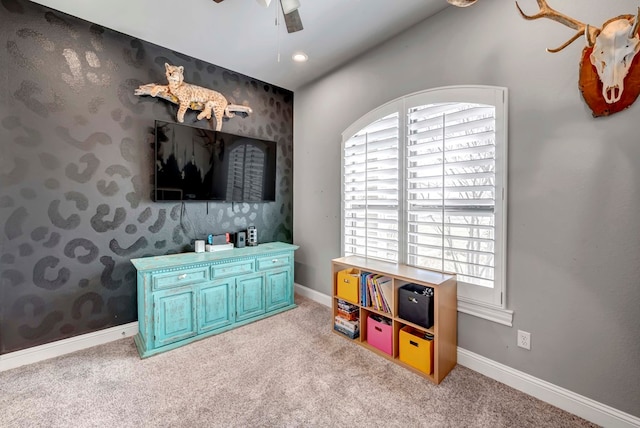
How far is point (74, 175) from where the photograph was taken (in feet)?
7.80

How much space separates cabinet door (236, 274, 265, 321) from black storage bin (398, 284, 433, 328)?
157 cm

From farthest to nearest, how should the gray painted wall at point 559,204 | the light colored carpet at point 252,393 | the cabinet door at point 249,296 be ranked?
the cabinet door at point 249,296 → the light colored carpet at point 252,393 → the gray painted wall at point 559,204

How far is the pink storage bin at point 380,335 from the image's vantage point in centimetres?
228

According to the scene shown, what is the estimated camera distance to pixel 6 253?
6.95 ft

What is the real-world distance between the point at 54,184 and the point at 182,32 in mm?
1793

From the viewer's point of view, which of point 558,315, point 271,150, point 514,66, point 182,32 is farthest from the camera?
point 271,150

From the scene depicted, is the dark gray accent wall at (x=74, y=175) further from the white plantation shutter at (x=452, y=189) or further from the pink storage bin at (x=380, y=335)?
the white plantation shutter at (x=452, y=189)

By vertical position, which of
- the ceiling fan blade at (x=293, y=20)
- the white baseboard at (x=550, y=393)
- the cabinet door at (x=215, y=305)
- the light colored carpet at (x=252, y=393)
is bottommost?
the light colored carpet at (x=252, y=393)

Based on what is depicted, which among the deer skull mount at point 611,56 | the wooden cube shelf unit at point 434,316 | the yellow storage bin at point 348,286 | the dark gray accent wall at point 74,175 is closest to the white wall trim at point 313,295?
the yellow storage bin at point 348,286

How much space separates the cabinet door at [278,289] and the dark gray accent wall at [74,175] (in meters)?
1.00

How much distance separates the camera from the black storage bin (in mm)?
2008

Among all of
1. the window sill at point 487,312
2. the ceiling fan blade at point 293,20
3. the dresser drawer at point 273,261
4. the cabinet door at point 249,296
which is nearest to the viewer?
the ceiling fan blade at point 293,20

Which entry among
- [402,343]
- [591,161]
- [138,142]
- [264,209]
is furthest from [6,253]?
[591,161]

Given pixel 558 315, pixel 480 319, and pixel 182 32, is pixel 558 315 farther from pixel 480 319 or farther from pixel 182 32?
pixel 182 32
